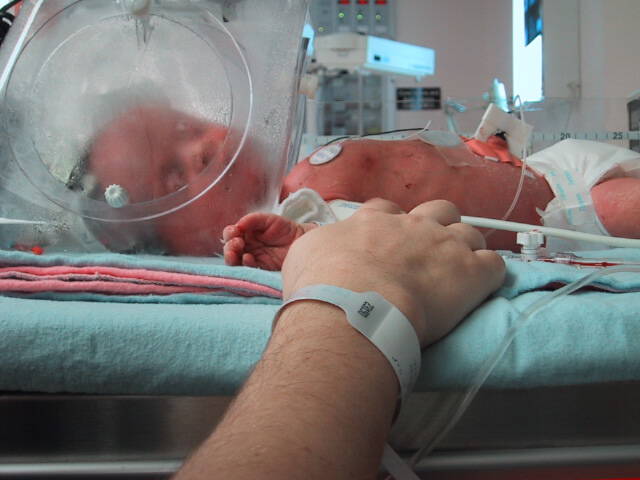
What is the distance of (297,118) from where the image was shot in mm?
1294

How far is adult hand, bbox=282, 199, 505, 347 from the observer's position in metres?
0.51

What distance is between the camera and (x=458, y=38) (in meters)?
3.99

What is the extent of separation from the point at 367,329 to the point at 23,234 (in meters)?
0.86

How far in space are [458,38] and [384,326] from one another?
153 inches

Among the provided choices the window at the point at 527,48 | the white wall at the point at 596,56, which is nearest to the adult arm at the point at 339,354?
the white wall at the point at 596,56

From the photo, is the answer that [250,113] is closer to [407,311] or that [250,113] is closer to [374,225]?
[374,225]

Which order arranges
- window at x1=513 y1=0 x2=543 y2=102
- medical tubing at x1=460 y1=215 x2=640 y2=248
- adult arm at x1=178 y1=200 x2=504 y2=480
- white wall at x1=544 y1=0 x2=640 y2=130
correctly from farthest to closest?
window at x1=513 y1=0 x2=543 y2=102 < white wall at x1=544 y1=0 x2=640 y2=130 < medical tubing at x1=460 y1=215 x2=640 y2=248 < adult arm at x1=178 y1=200 x2=504 y2=480

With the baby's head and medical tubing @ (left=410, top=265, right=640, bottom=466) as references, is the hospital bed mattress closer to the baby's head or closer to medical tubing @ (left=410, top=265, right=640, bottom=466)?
medical tubing @ (left=410, top=265, right=640, bottom=466)

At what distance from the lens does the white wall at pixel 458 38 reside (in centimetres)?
392

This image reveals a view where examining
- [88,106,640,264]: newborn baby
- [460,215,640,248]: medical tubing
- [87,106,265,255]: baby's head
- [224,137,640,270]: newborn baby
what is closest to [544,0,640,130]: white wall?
[88,106,640,264]: newborn baby

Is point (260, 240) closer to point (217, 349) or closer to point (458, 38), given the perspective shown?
point (217, 349)

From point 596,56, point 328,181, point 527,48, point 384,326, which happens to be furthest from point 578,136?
point 384,326

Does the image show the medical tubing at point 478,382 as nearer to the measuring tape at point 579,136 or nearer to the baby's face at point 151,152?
the baby's face at point 151,152

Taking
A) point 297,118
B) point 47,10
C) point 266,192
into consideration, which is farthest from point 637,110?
point 47,10
